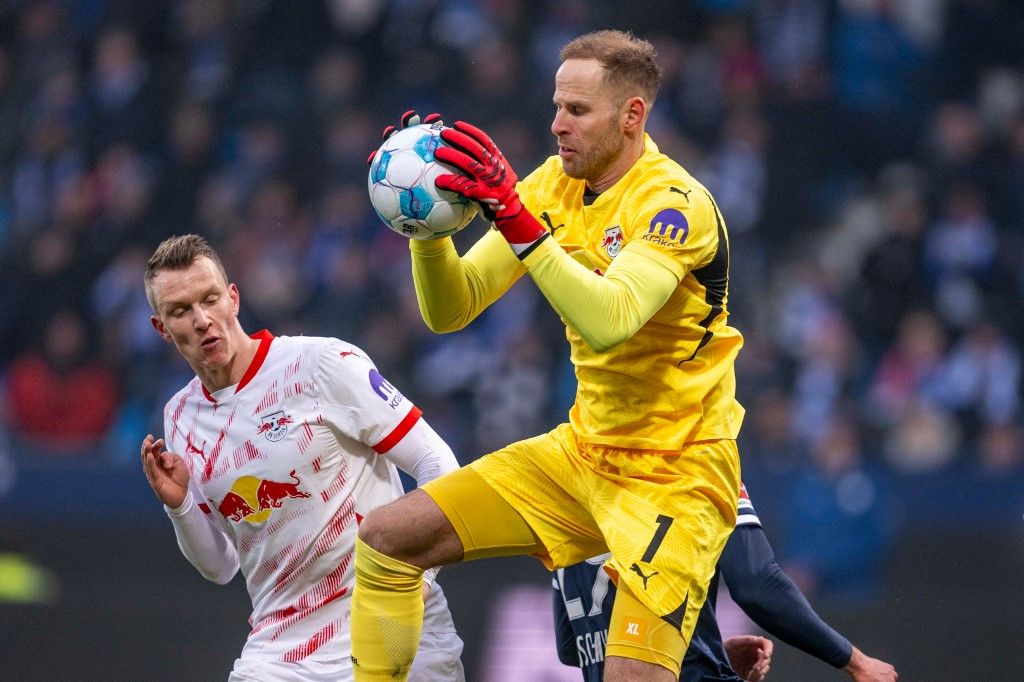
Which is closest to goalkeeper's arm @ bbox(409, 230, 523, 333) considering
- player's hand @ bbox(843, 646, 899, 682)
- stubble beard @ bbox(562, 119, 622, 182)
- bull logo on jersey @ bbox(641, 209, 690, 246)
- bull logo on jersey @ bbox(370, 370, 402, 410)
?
bull logo on jersey @ bbox(370, 370, 402, 410)

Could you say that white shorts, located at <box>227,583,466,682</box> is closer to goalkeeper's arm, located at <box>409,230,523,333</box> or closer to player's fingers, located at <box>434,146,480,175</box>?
goalkeeper's arm, located at <box>409,230,523,333</box>

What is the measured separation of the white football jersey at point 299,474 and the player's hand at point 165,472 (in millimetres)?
58

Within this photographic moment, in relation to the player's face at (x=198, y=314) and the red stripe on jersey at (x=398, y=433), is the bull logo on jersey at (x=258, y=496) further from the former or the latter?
the player's face at (x=198, y=314)

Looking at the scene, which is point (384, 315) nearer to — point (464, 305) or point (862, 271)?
point (862, 271)

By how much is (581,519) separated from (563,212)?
92 cm

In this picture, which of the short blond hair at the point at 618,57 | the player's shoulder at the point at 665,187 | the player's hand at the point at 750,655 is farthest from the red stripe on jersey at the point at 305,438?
the player's hand at the point at 750,655

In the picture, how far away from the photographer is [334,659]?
4.66 meters

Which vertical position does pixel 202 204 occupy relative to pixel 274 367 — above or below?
above

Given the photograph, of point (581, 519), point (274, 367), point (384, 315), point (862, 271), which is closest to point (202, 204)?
point (384, 315)

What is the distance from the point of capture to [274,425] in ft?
15.5

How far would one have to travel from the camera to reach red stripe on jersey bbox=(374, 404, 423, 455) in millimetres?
4719

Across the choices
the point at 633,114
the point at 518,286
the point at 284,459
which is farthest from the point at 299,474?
the point at 518,286

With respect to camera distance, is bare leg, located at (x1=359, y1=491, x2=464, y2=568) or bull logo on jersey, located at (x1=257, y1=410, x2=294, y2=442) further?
bull logo on jersey, located at (x1=257, y1=410, x2=294, y2=442)

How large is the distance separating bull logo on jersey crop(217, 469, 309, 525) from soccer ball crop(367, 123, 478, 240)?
3.38 feet
